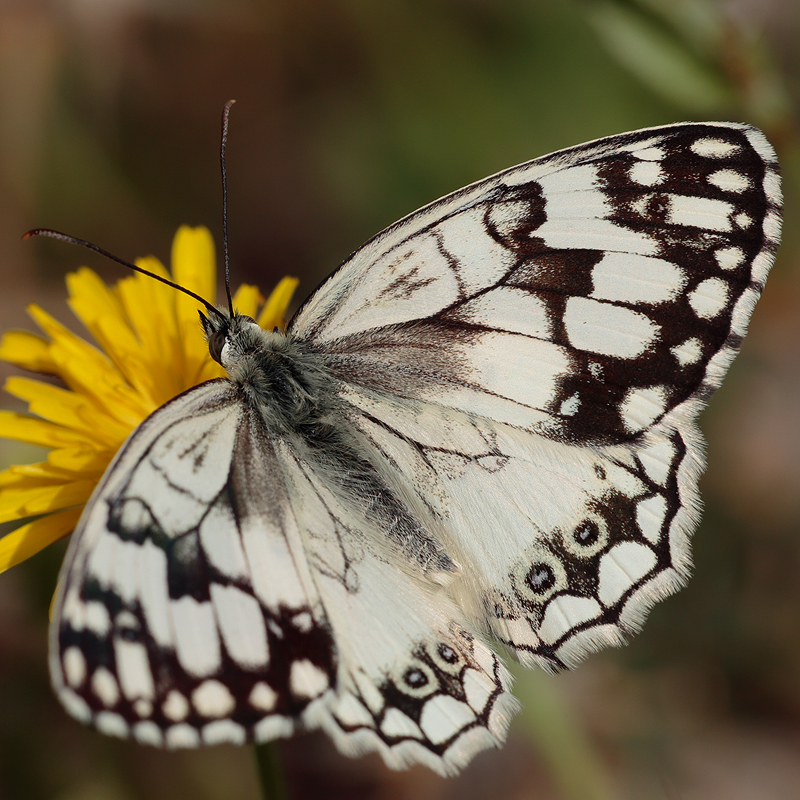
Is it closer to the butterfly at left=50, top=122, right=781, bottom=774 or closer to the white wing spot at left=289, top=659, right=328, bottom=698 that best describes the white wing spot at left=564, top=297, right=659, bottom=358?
the butterfly at left=50, top=122, right=781, bottom=774

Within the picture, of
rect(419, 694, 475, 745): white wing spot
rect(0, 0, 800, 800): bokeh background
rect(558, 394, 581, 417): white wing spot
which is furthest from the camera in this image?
rect(0, 0, 800, 800): bokeh background

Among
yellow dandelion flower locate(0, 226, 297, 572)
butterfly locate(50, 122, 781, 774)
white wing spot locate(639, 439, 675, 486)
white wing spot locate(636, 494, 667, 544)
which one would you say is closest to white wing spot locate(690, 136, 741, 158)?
butterfly locate(50, 122, 781, 774)

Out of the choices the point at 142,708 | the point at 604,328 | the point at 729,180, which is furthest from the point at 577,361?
the point at 142,708

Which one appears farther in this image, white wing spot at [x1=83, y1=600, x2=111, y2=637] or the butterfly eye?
the butterfly eye

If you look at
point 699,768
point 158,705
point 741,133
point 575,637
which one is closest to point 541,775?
point 699,768

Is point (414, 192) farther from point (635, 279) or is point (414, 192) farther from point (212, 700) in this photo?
point (212, 700)

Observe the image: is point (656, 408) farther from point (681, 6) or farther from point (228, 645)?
point (681, 6)
